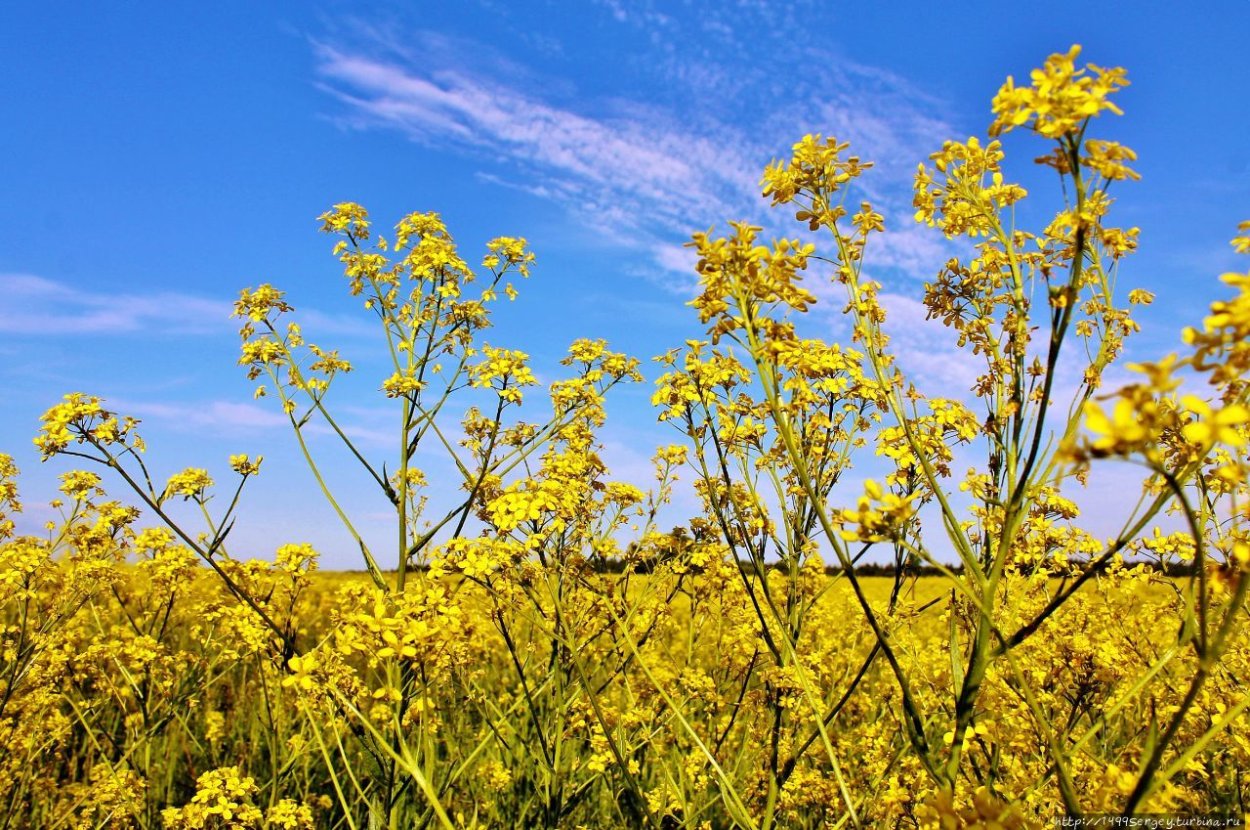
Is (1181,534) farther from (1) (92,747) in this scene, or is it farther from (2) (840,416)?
(1) (92,747)

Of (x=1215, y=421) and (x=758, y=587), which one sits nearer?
(x=1215, y=421)

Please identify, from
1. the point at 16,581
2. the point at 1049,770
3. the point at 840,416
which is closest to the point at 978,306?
the point at 840,416

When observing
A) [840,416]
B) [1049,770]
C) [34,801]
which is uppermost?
[840,416]

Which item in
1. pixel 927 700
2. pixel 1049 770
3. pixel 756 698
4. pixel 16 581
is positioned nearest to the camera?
pixel 1049 770

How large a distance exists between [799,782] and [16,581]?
5859 mm

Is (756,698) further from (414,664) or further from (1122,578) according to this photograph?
(1122,578)

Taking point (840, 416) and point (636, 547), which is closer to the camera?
point (840, 416)

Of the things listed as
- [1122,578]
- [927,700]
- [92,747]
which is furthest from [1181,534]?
[92,747]

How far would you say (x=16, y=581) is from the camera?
18.3ft

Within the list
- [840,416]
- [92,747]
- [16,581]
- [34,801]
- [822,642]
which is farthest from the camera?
[822,642]

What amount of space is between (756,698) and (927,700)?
4.27ft

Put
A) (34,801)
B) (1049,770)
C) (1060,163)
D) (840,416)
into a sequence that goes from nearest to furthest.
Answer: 1. (1060,163)
2. (1049,770)
3. (840,416)
4. (34,801)

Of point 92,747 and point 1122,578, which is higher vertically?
point 1122,578

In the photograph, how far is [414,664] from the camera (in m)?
3.28
